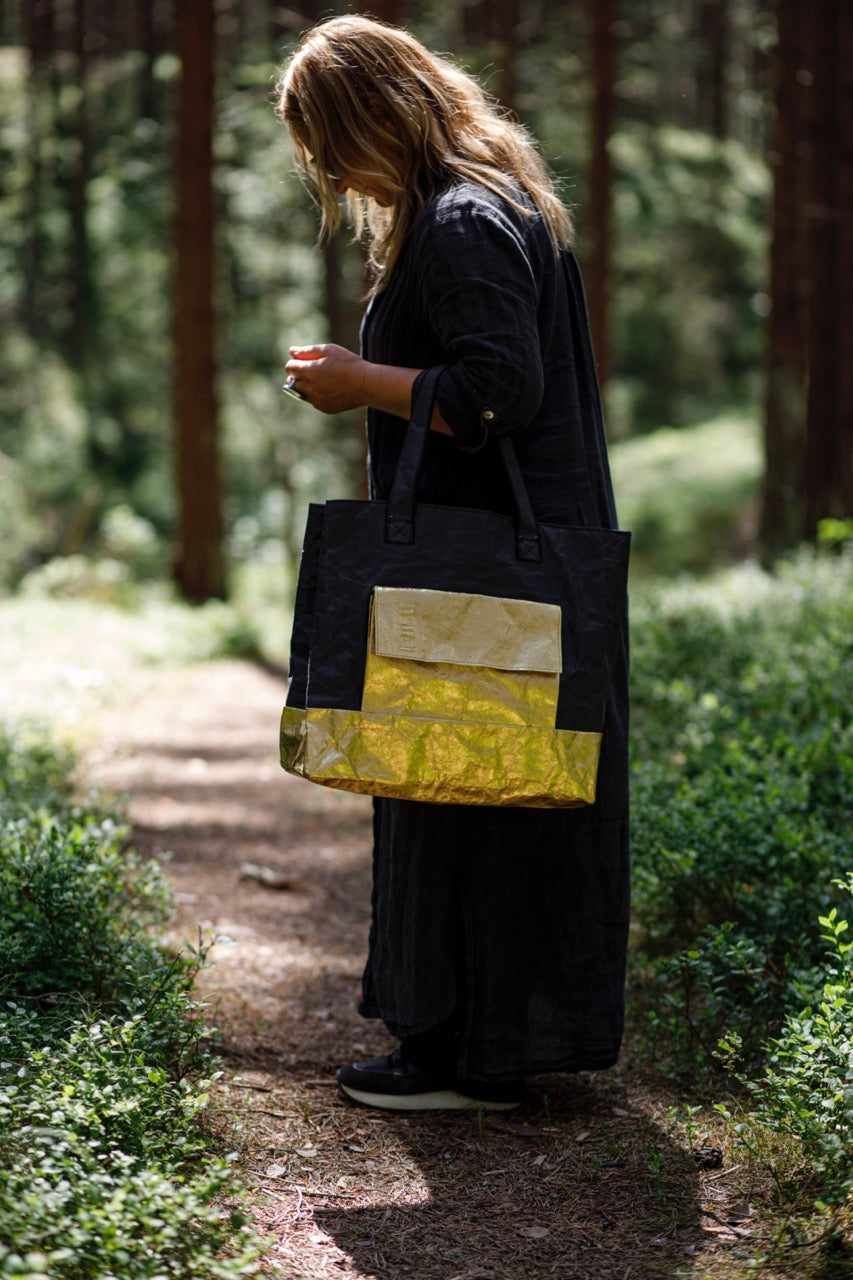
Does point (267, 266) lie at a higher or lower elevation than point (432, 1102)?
higher

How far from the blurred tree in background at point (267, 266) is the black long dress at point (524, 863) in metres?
8.64

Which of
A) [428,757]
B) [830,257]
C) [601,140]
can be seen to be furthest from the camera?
[601,140]

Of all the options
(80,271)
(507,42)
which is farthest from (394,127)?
(80,271)

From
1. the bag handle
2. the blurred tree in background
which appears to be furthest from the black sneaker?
the blurred tree in background

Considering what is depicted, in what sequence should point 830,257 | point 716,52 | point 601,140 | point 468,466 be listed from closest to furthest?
point 468,466, point 830,257, point 601,140, point 716,52

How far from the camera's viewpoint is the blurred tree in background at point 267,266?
1255 centimetres

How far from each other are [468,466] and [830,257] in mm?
9681

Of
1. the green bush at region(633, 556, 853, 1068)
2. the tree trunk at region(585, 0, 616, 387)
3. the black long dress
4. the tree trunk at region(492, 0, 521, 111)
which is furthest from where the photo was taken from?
the tree trunk at region(585, 0, 616, 387)

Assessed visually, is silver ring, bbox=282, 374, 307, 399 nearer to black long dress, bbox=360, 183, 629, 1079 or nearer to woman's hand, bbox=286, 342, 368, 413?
woman's hand, bbox=286, 342, 368, 413

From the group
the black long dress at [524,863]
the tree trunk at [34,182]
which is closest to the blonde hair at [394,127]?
the black long dress at [524,863]

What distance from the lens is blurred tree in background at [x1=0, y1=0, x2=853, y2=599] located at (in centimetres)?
1255

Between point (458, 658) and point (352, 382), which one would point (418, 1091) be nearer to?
point (458, 658)

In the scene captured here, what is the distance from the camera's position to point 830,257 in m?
11.3

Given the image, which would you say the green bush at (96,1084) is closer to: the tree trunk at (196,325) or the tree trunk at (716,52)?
the tree trunk at (196,325)
